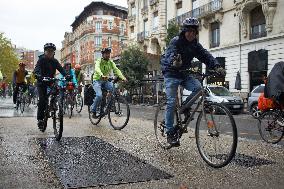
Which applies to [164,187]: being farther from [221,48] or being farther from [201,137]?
[221,48]

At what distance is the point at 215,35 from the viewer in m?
31.0

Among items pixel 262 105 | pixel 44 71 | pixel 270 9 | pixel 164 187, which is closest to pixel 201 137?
pixel 164 187

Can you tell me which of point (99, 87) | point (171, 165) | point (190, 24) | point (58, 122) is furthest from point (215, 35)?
point (171, 165)

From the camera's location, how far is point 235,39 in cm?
2825

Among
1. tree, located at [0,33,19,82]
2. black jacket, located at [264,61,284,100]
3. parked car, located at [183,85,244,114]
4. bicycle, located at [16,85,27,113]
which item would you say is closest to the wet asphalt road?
black jacket, located at [264,61,284,100]

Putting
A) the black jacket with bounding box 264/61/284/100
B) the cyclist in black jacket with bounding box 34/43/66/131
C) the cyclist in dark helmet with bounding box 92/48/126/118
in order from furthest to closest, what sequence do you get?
1. the cyclist in dark helmet with bounding box 92/48/126/118
2. the cyclist in black jacket with bounding box 34/43/66/131
3. the black jacket with bounding box 264/61/284/100

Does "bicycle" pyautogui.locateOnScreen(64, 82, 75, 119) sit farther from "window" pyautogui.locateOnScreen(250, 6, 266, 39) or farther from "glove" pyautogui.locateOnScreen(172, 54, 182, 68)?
"window" pyautogui.locateOnScreen(250, 6, 266, 39)

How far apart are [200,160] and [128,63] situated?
30290 millimetres

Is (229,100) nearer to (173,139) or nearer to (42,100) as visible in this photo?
(42,100)

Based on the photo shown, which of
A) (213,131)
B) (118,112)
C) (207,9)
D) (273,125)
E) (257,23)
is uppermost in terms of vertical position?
(207,9)

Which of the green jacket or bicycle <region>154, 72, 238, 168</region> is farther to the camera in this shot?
the green jacket

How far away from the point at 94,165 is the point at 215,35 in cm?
2807

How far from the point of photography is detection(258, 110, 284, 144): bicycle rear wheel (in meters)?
6.91

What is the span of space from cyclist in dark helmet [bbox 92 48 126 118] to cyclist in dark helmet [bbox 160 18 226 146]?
10.8 ft
